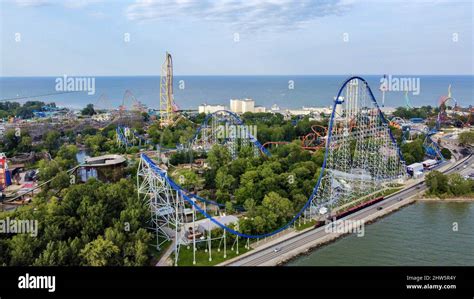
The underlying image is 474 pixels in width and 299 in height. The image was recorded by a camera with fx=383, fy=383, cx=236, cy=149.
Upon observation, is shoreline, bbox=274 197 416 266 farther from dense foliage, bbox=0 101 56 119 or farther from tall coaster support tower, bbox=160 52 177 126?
dense foliage, bbox=0 101 56 119

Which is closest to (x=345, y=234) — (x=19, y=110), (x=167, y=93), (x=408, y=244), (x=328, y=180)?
(x=408, y=244)

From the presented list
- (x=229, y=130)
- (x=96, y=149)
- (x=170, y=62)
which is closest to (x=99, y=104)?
(x=170, y=62)

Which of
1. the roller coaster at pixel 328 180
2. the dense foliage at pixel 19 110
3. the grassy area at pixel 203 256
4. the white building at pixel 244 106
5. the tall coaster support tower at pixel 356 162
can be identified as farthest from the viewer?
the white building at pixel 244 106

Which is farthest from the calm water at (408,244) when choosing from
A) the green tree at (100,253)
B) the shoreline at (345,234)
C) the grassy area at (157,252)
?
the green tree at (100,253)

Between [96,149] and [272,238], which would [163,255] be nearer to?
[272,238]

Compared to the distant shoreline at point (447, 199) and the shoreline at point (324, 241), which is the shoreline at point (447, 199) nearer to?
the distant shoreline at point (447, 199)

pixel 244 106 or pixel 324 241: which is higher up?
pixel 244 106

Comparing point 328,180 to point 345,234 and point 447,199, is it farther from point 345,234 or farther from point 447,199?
point 447,199

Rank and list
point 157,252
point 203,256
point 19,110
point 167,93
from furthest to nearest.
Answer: point 19,110 → point 167,93 → point 157,252 → point 203,256
